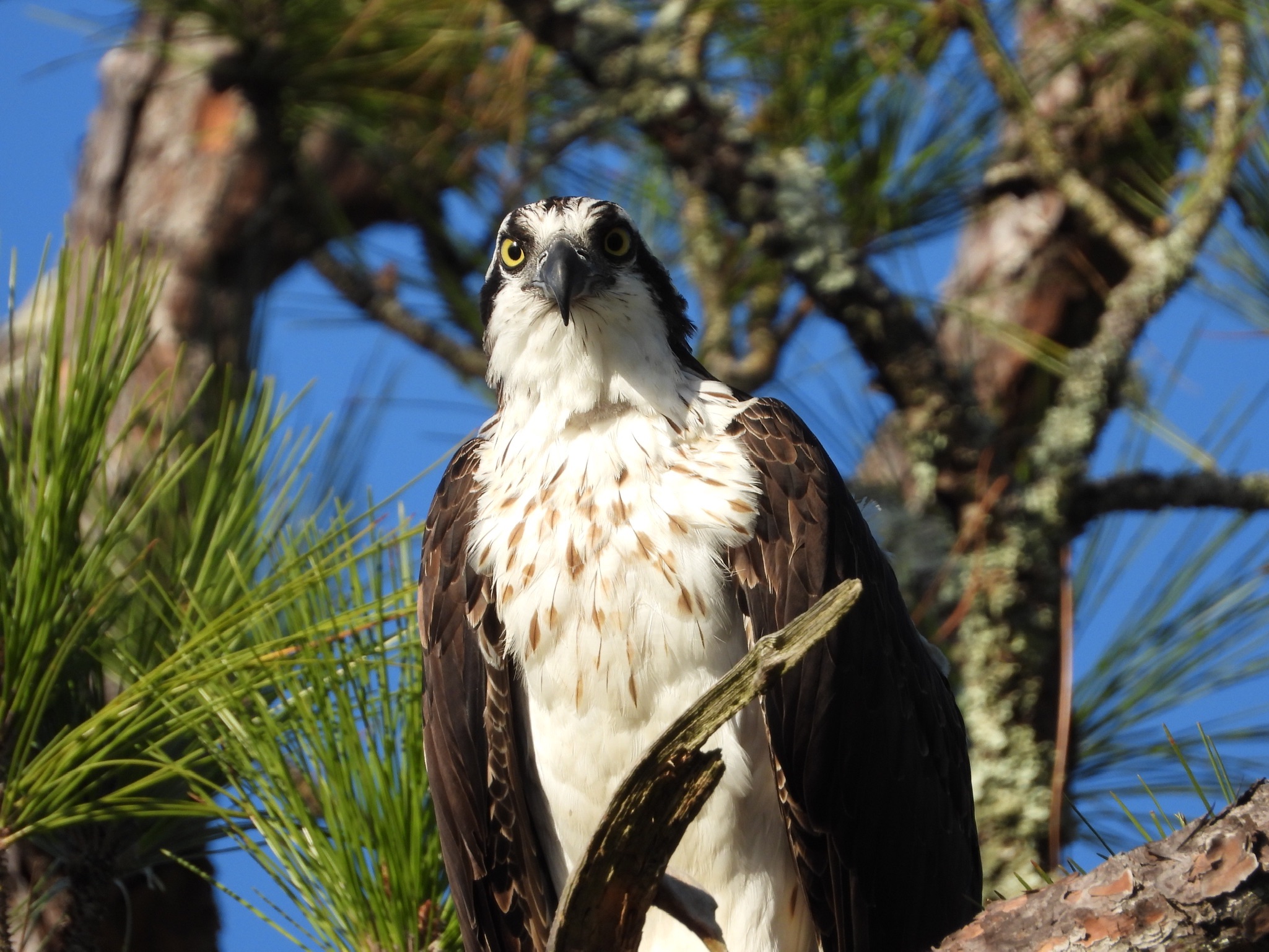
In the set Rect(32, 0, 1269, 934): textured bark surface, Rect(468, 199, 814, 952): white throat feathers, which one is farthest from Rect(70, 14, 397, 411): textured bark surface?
Rect(468, 199, 814, 952): white throat feathers

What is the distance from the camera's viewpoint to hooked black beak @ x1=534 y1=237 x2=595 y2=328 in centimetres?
362

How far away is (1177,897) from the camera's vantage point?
2.14m

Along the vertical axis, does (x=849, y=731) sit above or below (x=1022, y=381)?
below

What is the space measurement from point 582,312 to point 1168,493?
2238 mm

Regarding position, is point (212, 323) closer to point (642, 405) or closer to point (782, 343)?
point (782, 343)

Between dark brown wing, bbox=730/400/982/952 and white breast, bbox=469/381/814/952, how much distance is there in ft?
0.29

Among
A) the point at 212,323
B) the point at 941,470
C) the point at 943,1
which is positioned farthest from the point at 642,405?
the point at 212,323

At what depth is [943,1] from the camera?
4.95 metres

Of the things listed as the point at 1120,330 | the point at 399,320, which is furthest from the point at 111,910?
the point at 1120,330

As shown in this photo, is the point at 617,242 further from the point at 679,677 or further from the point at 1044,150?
the point at 1044,150

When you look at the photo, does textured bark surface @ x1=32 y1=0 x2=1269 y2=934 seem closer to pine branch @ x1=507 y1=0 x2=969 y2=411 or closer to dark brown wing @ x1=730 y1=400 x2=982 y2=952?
pine branch @ x1=507 y1=0 x2=969 y2=411

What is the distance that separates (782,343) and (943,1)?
67.2 inches

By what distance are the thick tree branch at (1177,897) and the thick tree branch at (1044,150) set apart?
3.23m

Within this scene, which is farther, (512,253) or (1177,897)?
(512,253)
